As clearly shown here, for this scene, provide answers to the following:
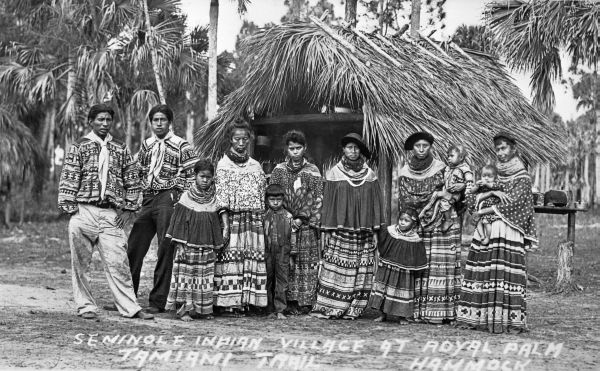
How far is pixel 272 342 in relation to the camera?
5.78 metres

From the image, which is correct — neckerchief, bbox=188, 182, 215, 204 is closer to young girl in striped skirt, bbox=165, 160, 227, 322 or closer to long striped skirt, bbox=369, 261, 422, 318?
young girl in striped skirt, bbox=165, 160, 227, 322

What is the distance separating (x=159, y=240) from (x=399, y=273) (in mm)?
2284

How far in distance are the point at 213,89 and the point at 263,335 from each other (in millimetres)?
7302

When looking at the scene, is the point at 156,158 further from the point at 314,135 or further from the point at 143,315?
the point at 314,135

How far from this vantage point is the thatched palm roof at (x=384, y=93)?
9031 millimetres

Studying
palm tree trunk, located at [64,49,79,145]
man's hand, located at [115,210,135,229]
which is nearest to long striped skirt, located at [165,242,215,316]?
man's hand, located at [115,210,135,229]

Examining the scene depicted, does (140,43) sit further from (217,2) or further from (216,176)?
(216,176)

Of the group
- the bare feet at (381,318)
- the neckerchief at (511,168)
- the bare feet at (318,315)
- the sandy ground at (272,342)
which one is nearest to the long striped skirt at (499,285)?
the sandy ground at (272,342)

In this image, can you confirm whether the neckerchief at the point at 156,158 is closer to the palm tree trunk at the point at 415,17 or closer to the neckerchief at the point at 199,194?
the neckerchief at the point at 199,194

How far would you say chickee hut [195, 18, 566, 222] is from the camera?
906cm

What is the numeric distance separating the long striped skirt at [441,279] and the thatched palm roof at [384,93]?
2.08 meters

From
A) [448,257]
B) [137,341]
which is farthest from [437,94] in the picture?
[137,341]

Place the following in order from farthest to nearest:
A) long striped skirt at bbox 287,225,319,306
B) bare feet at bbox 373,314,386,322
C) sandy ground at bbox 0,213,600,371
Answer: long striped skirt at bbox 287,225,319,306
bare feet at bbox 373,314,386,322
sandy ground at bbox 0,213,600,371

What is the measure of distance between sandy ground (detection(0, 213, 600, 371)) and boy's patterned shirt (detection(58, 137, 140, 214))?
102 centimetres
